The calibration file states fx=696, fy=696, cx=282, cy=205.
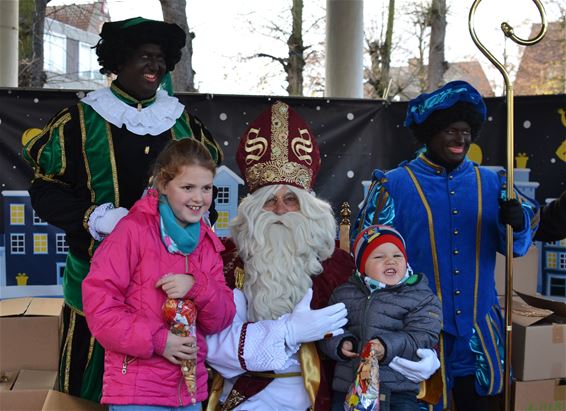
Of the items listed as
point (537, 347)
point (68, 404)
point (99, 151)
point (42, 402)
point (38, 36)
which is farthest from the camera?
point (38, 36)

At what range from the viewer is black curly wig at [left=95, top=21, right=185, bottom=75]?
2.61m

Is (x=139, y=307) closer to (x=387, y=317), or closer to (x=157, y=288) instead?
(x=157, y=288)

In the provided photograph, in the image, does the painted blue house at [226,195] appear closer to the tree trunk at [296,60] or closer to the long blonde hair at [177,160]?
the long blonde hair at [177,160]

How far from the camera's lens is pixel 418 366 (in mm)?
2348

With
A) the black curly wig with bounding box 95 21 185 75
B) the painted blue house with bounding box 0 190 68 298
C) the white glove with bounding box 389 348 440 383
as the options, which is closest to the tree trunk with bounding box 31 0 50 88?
the painted blue house with bounding box 0 190 68 298

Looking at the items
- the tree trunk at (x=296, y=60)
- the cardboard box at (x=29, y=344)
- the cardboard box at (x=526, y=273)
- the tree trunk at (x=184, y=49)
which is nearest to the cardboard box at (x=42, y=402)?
the cardboard box at (x=29, y=344)

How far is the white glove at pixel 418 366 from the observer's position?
92.3 inches

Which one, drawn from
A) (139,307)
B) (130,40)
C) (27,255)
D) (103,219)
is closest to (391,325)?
(139,307)

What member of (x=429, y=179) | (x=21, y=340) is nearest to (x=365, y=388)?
(x=429, y=179)

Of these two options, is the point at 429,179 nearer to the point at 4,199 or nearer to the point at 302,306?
the point at 302,306

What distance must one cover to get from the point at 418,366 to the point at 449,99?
3.43 feet

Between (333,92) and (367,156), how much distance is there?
6.95ft

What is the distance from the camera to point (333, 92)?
264 inches

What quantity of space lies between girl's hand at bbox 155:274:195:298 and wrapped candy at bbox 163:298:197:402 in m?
0.03
